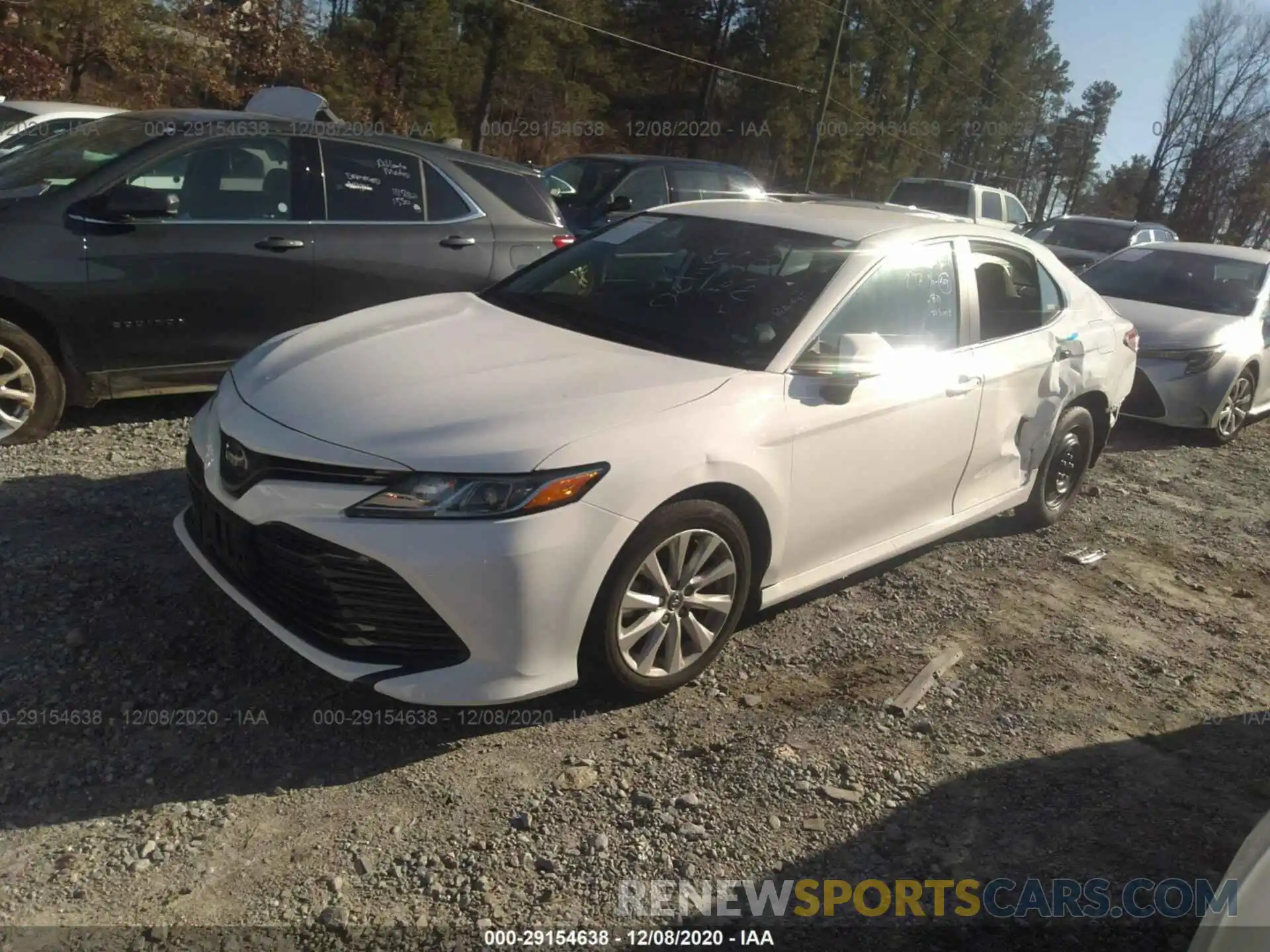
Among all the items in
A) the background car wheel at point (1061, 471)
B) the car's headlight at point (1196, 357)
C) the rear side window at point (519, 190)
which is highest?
the rear side window at point (519, 190)

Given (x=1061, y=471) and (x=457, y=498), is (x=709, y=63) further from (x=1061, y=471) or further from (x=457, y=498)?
(x=457, y=498)

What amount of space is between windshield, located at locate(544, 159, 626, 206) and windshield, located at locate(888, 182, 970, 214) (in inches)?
349

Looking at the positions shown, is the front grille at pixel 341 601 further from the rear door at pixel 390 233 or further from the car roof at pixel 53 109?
the car roof at pixel 53 109

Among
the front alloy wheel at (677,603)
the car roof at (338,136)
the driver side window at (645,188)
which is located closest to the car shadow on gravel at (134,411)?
the car roof at (338,136)

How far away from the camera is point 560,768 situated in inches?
130

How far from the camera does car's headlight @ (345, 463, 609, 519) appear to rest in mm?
3020

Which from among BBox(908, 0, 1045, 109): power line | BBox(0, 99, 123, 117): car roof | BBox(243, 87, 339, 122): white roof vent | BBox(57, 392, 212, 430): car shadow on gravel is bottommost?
BBox(57, 392, 212, 430): car shadow on gravel

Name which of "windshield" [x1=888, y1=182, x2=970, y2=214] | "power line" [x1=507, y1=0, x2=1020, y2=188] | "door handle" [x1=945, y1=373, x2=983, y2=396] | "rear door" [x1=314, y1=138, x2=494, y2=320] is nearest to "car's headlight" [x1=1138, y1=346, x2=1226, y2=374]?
"door handle" [x1=945, y1=373, x2=983, y2=396]

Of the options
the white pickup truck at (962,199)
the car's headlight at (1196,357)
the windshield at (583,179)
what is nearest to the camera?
the car's headlight at (1196,357)

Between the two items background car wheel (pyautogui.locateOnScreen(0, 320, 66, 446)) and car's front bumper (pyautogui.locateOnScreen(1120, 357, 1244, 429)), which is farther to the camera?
car's front bumper (pyautogui.locateOnScreen(1120, 357, 1244, 429))

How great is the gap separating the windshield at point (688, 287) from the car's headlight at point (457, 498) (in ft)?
3.42

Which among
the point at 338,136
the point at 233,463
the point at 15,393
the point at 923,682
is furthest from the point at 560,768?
the point at 338,136

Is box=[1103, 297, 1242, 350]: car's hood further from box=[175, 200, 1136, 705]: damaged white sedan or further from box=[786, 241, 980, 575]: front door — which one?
box=[786, 241, 980, 575]: front door
